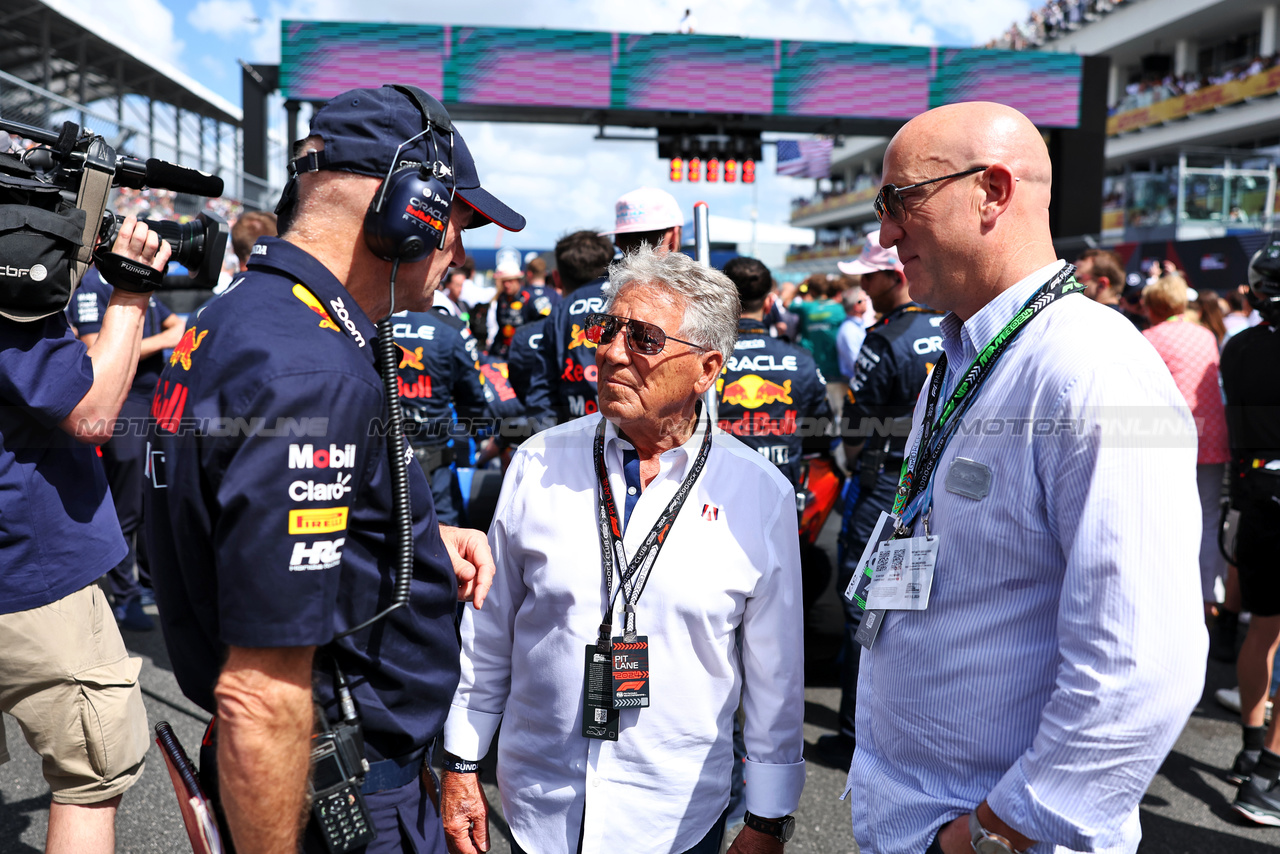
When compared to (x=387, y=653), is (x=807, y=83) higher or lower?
higher

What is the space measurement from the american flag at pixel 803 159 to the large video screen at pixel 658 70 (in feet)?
22.2

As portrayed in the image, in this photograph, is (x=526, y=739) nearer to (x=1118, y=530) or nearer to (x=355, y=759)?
(x=355, y=759)

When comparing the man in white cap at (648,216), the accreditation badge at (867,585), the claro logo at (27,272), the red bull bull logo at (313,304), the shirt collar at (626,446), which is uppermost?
the man in white cap at (648,216)

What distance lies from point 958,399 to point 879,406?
95.3 inches

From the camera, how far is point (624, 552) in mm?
2023

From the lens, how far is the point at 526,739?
2.00 metres

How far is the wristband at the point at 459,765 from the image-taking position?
2.04 metres

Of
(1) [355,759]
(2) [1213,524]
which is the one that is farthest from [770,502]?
(2) [1213,524]

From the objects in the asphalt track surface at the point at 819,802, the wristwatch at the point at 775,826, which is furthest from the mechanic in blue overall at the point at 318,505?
the asphalt track surface at the point at 819,802

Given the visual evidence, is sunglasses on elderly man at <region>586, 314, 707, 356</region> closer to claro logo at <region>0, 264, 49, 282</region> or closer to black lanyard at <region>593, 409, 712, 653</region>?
black lanyard at <region>593, 409, 712, 653</region>

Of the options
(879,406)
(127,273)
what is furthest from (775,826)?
(879,406)

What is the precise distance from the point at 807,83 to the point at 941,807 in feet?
55.1

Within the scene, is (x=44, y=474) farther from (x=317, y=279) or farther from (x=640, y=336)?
(x=640, y=336)

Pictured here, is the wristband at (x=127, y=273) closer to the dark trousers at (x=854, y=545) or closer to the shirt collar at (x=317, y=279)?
the shirt collar at (x=317, y=279)
